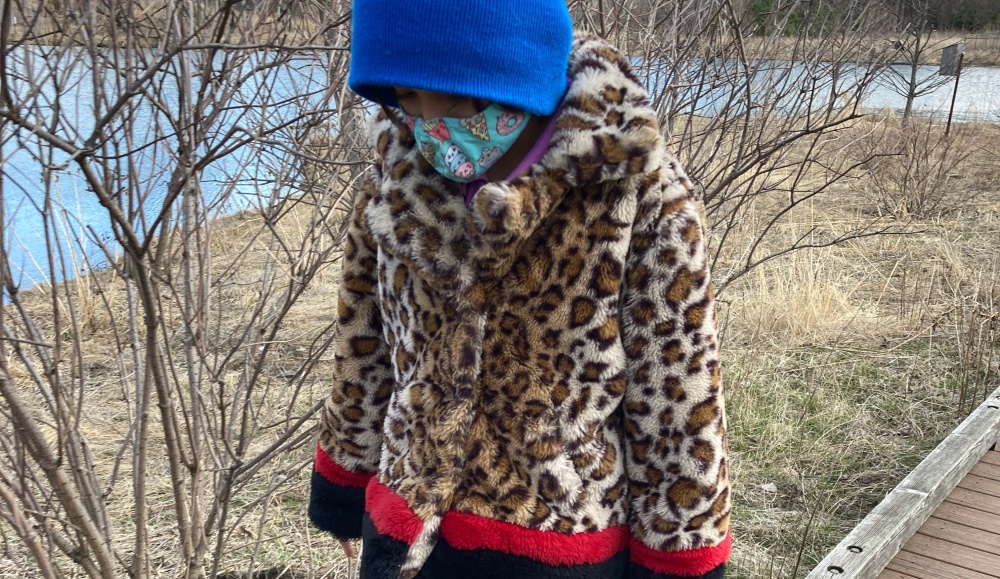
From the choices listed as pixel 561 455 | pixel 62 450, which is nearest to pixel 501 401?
pixel 561 455

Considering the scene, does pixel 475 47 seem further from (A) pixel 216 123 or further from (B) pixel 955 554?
(A) pixel 216 123

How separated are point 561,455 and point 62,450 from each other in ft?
3.82

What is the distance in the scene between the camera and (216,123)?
3658 millimetres

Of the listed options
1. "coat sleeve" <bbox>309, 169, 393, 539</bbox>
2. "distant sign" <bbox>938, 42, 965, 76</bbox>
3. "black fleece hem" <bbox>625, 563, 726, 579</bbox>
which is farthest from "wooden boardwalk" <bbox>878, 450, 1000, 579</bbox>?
"distant sign" <bbox>938, 42, 965, 76</bbox>

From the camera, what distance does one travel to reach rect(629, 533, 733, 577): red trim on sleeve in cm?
130

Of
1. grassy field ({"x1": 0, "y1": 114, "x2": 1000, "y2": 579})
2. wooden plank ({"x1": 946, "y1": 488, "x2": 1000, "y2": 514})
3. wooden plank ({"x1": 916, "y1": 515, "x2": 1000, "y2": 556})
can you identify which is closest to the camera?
wooden plank ({"x1": 916, "y1": 515, "x2": 1000, "y2": 556})

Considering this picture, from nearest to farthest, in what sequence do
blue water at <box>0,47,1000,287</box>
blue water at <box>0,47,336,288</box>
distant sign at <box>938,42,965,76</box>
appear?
blue water at <box>0,47,336,288</box>
blue water at <box>0,47,1000,287</box>
distant sign at <box>938,42,965,76</box>

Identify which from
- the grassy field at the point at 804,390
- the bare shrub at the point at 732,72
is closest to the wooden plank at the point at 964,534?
the grassy field at the point at 804,390

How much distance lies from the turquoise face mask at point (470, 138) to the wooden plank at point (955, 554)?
2.43 meters

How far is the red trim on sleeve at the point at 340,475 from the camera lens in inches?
65.0

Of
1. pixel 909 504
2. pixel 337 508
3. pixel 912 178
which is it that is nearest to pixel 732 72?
pixel 909 504

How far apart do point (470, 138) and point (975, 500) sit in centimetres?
292

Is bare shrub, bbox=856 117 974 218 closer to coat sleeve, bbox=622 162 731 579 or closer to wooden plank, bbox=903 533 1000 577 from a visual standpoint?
wooden plank, bbox=903 533 1000 577

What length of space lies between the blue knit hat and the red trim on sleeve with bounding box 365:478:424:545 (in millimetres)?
661
